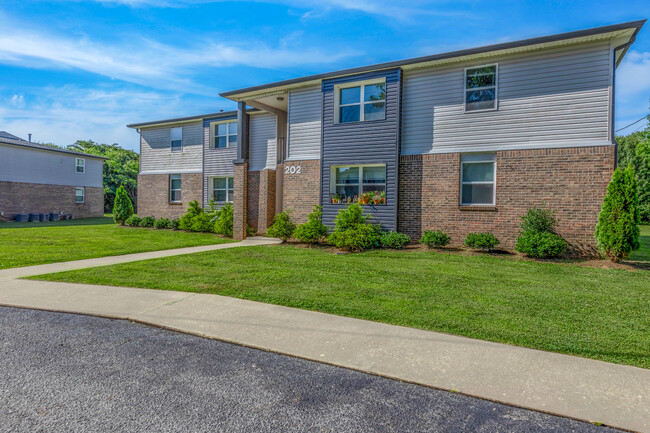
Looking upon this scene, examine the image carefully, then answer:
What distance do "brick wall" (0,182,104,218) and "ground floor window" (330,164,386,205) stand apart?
24.7 meters

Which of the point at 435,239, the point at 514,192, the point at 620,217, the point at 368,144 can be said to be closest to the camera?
the point at 620,217

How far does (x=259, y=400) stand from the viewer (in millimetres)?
2787

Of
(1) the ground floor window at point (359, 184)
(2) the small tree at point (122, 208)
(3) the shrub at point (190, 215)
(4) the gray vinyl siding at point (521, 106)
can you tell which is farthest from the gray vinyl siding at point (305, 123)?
(2) the small tree at point (122, 208)

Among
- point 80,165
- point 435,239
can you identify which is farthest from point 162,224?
point 80,165

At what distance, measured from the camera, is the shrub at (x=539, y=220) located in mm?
9898

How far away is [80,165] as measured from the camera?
2962 cm

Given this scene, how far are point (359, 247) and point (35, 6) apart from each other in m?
11.5

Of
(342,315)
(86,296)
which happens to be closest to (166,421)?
(342,315)

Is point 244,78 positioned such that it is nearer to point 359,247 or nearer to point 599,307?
point 359,247

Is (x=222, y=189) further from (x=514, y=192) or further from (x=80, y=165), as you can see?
(x=80, y=165)

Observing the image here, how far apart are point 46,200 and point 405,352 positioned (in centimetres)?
3186

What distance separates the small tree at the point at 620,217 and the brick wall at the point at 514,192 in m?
0.86

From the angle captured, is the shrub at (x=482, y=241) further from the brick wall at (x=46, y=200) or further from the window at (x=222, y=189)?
the brick wall at (x=46, y=200)

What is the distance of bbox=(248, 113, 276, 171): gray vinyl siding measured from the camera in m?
16.2
